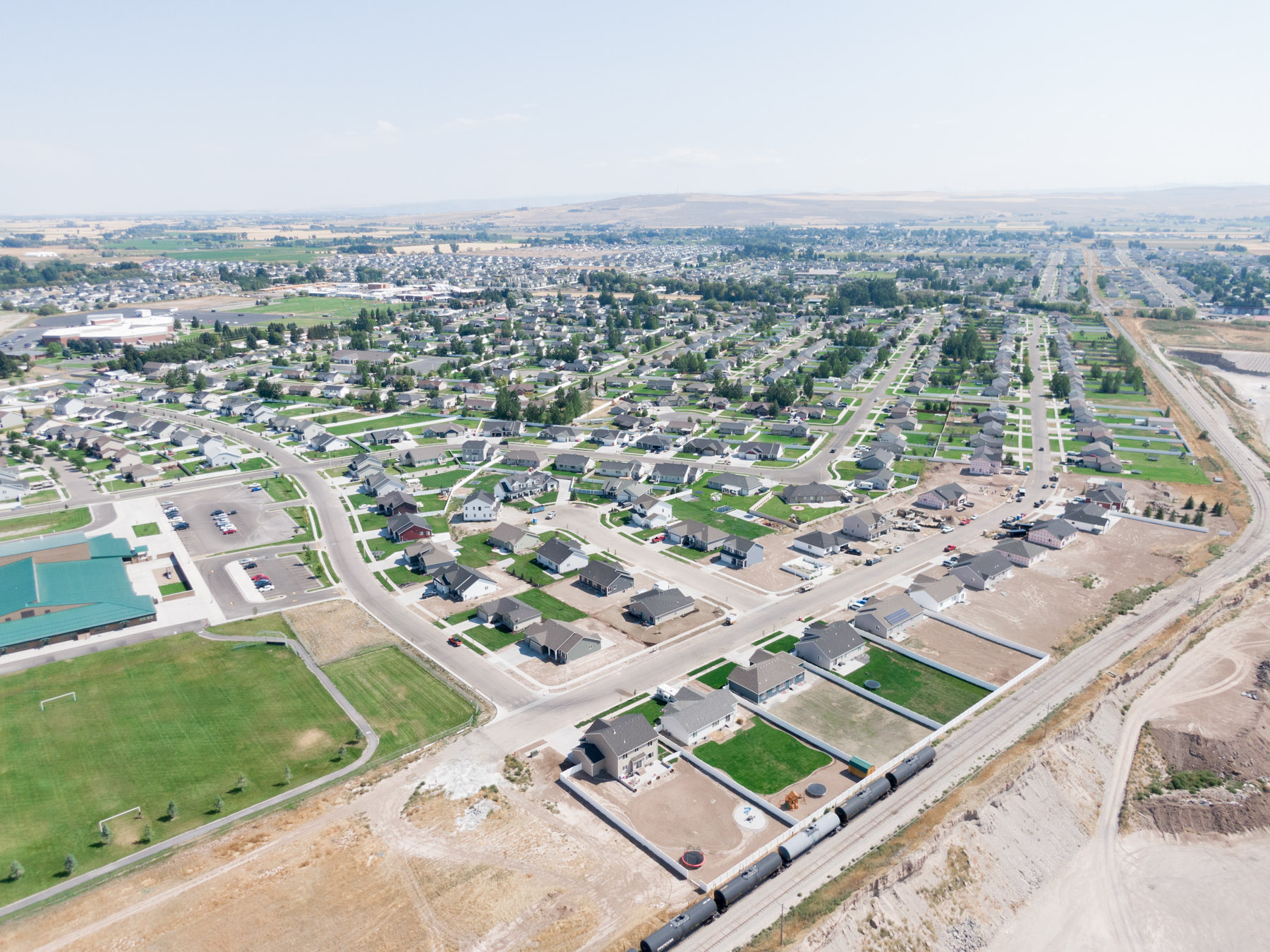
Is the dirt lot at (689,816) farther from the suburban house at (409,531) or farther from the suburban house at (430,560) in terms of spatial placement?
the suburban house at (409,531)

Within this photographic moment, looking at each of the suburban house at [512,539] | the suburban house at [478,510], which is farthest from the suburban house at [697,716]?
the suburban house at [478,510]

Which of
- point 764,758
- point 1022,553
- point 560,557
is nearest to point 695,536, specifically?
point 560,557

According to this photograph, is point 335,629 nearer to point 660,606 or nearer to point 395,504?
point 395,504

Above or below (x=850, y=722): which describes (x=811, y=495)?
above

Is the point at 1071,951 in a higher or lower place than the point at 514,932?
lower

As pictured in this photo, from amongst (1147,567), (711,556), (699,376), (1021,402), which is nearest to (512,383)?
(699,376)

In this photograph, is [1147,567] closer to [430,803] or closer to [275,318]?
[430,803]

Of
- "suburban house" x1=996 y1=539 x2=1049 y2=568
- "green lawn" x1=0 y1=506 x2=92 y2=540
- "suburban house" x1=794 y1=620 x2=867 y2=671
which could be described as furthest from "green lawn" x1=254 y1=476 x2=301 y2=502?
"suburban house" x1=996 y1=539 x2=1049 y2=568
